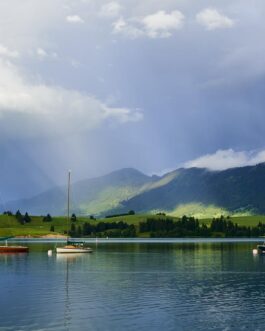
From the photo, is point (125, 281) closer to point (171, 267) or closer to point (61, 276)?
point (61, 276)

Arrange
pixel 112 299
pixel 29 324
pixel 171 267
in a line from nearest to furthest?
pixel 29 324 < pixel 112 299 < pixel 171 267

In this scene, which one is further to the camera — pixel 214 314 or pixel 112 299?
pixel 112 299

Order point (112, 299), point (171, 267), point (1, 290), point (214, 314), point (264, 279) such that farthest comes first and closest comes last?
point (171, 267), point (264, 279), point (1, 290), point (112, 299), point (214, 314)

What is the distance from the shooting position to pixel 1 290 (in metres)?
90.9

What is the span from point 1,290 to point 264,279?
Answer: 50.0 meters

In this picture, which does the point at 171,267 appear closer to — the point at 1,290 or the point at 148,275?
the point at 148,275

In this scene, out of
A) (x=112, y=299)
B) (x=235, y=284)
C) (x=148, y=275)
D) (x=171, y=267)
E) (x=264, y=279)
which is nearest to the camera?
(x=112, y=299)

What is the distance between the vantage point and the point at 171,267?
133 m

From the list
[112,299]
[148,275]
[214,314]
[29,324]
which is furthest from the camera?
[148,275]

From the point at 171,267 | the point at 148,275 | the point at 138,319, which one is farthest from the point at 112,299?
the point at 171,267

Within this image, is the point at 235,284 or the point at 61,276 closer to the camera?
the point at 235,284

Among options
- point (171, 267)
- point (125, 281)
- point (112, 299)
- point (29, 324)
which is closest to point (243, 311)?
point (112, 299)

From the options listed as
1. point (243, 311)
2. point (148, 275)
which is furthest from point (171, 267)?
point (243, 311)

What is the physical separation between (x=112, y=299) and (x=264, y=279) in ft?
132
